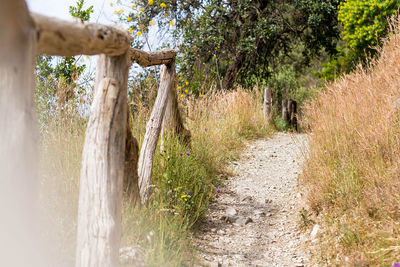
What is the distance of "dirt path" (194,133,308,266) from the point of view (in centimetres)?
335

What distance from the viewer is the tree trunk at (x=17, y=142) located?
4.72ft

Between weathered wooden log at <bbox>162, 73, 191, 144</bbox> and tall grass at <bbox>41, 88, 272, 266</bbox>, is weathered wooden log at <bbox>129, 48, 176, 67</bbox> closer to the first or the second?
weathered wooden log at <bbox>162, 73, 191, 144</bbox>

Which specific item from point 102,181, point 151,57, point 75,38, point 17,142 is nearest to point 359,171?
point 151,57

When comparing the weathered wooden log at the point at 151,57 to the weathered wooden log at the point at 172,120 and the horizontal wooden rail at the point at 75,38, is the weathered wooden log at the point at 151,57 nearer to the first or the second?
the weathered wooden log at the point at 172,120

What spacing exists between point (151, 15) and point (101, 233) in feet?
29.4

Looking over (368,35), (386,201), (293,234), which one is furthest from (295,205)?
(368,35)

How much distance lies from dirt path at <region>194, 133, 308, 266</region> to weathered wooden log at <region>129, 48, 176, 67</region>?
175 centimetres

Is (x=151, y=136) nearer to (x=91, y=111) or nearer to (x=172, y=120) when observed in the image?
(x=172, y=120)

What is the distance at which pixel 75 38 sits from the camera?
173 centimetres

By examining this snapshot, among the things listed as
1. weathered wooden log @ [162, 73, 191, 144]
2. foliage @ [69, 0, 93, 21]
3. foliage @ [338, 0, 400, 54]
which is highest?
foliage @ [338, 0, 400, 54]

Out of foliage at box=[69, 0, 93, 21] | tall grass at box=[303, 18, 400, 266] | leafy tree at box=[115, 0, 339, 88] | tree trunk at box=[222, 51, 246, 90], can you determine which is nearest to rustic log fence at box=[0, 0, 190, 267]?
tall grass at box=[303, 18, 400, 266]

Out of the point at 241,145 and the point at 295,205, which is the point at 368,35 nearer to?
the point at 241,145

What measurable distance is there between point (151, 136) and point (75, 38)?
2157 millimetres

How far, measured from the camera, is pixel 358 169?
350 cm
